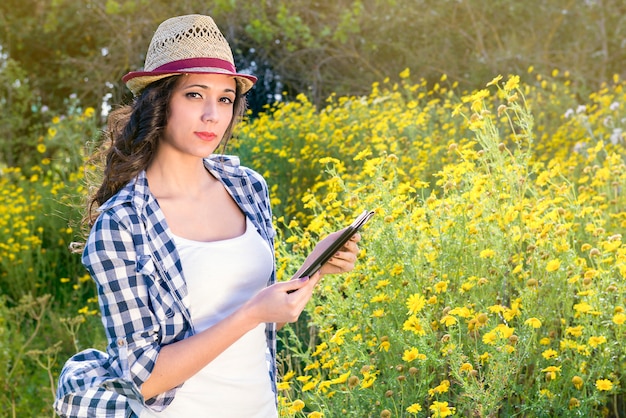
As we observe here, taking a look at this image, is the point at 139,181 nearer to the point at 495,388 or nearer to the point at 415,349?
the point at 415,349

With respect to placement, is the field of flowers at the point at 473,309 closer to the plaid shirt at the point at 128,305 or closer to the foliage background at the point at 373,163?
the foliage background at the point at 373,163

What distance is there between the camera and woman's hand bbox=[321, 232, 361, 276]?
198 cm

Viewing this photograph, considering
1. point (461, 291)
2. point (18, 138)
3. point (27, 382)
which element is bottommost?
point (27, 382)

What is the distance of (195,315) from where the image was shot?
1.86 m

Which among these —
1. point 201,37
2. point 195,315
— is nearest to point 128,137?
point 201,37

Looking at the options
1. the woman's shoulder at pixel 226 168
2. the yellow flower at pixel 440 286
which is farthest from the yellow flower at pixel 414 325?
the woman's shoulder at pixel 226 168

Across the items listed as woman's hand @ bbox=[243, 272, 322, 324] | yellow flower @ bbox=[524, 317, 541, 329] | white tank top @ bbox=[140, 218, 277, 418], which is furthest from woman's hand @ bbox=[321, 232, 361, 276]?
yellow flower @ bbox=[524, 317, 541, 329]

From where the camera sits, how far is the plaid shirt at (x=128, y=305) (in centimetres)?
173

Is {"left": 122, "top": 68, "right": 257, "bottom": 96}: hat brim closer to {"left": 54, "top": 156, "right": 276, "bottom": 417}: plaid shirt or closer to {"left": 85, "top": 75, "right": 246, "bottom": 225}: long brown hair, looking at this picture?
{"left": 85, "top": 75, "right": 246, "bottom": 225}: long brown hair

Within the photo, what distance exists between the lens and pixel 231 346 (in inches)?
74.6

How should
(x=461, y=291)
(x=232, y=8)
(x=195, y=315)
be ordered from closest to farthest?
1. (x=195, y=315)
2. (x=461, y=291)
3. (x=232, y=8)

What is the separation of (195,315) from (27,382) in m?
2.71

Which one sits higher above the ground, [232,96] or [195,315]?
[232,96]

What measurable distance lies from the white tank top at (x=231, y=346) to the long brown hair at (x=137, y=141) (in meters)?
0.20
